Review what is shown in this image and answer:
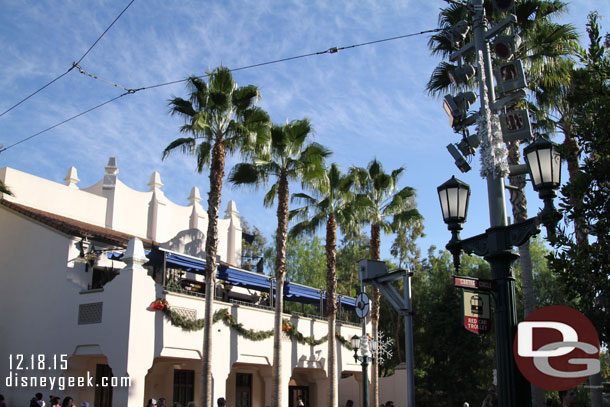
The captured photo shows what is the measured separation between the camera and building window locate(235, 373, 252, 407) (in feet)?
82.9

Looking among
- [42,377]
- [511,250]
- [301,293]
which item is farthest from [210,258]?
[511,250]

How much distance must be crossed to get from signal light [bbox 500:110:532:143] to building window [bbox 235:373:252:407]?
67.2 feet

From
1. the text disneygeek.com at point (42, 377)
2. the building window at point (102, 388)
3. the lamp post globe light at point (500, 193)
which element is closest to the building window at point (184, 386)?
the building window at point (102, 388)

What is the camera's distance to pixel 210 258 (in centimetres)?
1903

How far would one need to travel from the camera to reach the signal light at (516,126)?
284 inches

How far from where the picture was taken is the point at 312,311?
45.5 meters

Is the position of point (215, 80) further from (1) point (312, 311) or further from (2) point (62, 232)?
(1) point (312, 311)

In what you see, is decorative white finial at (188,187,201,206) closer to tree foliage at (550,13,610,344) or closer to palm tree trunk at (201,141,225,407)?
palm tree trunk at (201,141,225,407)

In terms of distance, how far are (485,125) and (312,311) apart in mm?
39300

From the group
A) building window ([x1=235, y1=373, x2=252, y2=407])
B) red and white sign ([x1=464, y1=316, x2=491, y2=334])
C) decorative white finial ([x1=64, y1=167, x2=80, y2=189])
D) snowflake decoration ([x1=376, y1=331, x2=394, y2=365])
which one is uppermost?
decorative white finial ([x1=64, y1=167, x2=80, y2=189])

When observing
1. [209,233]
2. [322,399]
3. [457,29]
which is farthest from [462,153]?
[322,399]

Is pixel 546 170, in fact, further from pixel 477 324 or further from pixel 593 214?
pixel 477 324

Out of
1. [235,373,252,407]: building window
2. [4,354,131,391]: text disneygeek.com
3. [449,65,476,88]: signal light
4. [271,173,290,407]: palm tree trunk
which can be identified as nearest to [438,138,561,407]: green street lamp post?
[449,65,476,88]: signal light

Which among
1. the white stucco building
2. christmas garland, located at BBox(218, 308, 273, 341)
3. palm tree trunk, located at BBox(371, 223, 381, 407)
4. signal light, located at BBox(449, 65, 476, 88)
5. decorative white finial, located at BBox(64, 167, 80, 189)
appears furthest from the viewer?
decorative white finial, located at BBox(64, 167, 80, 189)
